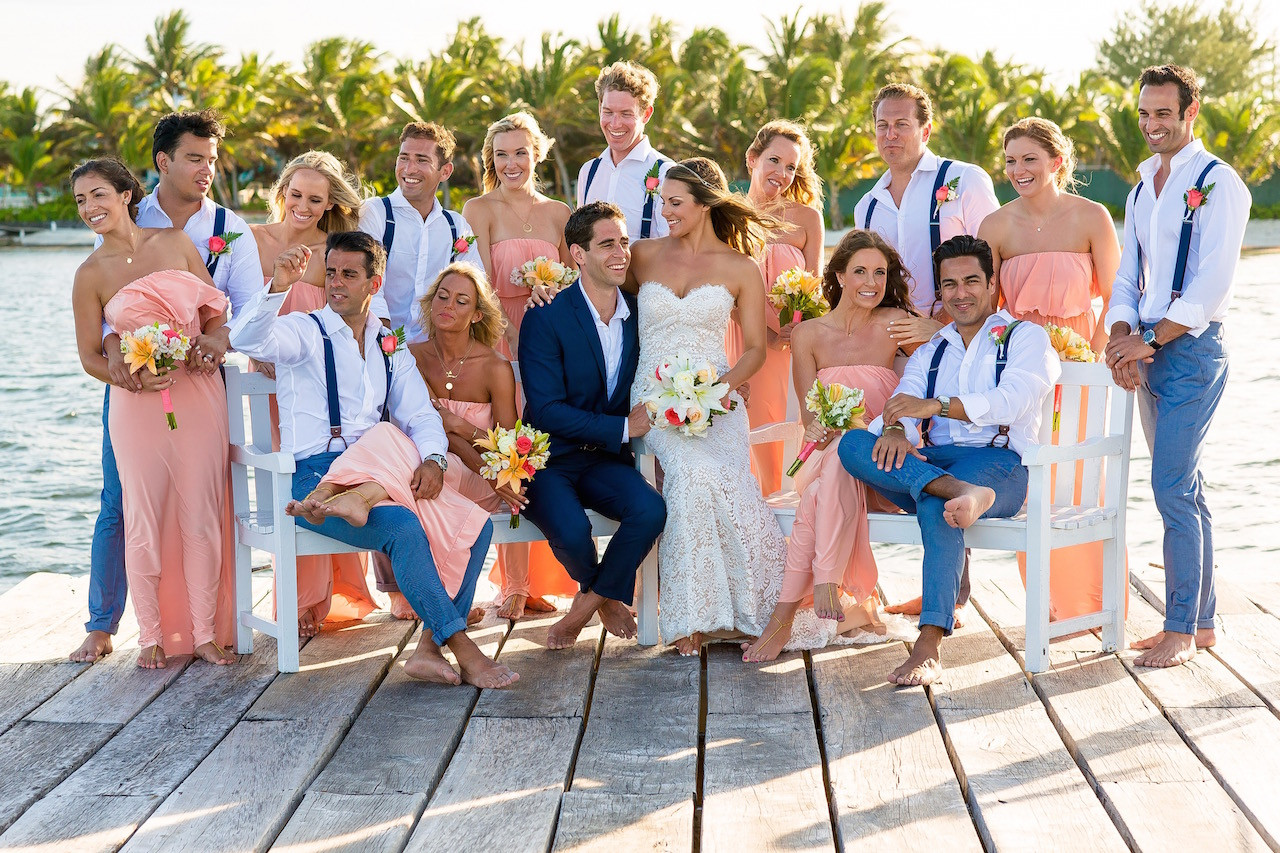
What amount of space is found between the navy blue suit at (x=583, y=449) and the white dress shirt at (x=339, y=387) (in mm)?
438

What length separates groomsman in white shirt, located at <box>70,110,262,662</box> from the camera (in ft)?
15.9

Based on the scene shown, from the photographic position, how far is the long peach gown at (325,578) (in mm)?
5109

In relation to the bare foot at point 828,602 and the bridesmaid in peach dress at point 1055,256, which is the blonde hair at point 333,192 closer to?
the bare foot at point 828,602

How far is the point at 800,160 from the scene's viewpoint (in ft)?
18.7

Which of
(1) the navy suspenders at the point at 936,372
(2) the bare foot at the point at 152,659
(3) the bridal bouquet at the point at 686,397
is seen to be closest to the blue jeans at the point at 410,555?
(2) the bare foot at the point at 152,659

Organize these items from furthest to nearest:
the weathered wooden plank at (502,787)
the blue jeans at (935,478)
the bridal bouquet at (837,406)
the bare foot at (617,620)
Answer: the bare foot at (617,620) < the bridal bouquet at (837,406) < the blue jeans at (935,478) < the weathered wooden plank at (502,787)

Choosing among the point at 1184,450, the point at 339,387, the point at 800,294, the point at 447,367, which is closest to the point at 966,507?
the point at 1184,450

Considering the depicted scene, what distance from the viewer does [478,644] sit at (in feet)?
16.5

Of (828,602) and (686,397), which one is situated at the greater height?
(686,397)

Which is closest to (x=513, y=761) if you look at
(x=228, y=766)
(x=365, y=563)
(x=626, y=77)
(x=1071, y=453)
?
(x=228, y=766)

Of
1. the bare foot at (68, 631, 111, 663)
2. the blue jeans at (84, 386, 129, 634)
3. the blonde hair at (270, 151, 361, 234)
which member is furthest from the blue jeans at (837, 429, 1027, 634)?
the bare foot at (68, 631, 111, 663)

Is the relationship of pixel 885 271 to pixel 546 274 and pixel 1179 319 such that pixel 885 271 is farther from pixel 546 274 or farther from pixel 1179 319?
pixel 546 274

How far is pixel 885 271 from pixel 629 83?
1.58m

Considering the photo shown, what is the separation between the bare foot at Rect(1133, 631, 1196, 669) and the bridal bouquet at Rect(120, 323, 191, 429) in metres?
3.57
